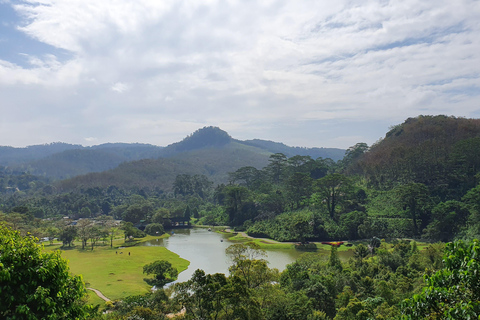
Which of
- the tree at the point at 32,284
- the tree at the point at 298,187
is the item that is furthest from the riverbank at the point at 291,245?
the tree at the point at 32,284

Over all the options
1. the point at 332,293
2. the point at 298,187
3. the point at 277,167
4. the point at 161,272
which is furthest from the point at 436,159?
the point at 161,272

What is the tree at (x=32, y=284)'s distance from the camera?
5208 millimetres

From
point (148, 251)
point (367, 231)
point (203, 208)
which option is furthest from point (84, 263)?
point (203, 208)

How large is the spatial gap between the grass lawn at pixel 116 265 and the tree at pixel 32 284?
62.3 ft

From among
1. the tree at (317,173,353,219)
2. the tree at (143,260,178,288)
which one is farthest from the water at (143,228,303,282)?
the tree at (317,173,353,219)

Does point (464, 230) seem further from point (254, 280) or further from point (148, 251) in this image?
point (148, 251)

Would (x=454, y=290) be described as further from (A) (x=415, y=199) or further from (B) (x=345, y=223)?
(A) (x=415, y=199)

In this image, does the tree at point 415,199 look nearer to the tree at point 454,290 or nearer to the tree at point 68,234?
the tree at point 454,290

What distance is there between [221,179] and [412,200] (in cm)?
11678

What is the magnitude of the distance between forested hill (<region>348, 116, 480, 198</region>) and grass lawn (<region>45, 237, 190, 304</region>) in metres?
38.1

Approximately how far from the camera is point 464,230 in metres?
35.3

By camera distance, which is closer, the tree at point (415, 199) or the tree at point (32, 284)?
the tree at point (32, 284)

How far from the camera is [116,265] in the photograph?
32.8 m

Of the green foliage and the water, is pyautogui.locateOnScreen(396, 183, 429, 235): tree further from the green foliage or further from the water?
the green foliage
